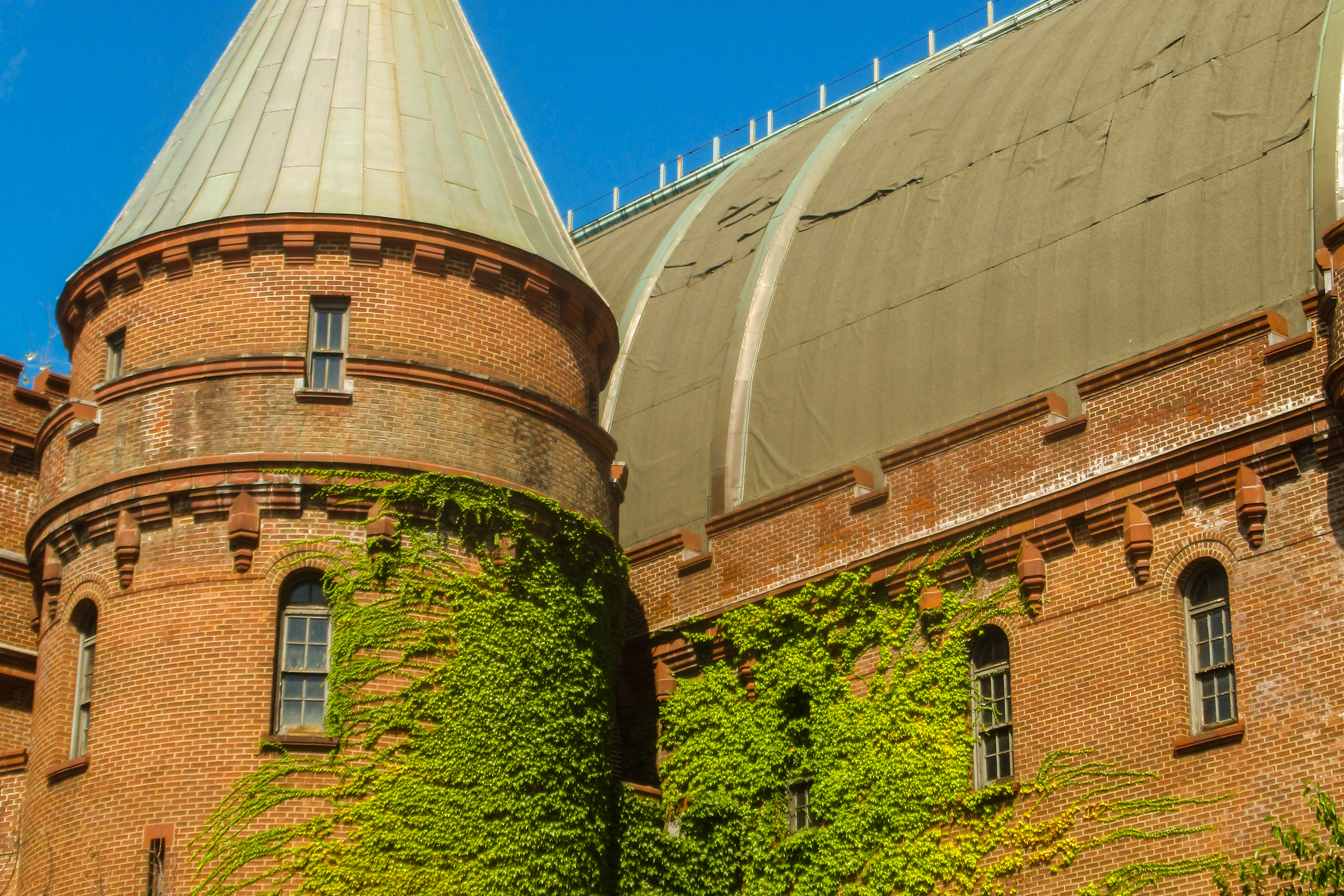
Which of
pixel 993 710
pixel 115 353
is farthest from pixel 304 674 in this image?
pixel 993 710

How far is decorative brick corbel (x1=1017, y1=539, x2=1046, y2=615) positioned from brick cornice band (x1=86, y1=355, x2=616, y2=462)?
6.90m

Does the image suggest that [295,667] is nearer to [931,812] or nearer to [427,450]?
[427,450]

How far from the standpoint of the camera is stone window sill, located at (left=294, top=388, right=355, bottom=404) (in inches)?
1006

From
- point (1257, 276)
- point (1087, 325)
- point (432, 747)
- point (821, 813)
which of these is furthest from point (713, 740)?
point (1257, 276)

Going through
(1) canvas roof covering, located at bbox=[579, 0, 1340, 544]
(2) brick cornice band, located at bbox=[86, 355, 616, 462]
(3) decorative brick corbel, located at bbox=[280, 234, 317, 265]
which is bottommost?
(2) brick cornice band, located at bbox=[86, 355, 616, 462]

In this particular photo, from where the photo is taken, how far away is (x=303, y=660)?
24.5m

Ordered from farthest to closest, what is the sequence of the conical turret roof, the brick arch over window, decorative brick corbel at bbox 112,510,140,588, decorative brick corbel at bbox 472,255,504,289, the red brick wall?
the conical turret roof < decorative brick corbel at bbox 472,255,504,289 < decorative brick corbel at bbox 112,510,140,588 < the brick arch over window < the red brick wall

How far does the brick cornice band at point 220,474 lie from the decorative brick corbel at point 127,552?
1.25ft

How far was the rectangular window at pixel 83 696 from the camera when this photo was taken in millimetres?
25219

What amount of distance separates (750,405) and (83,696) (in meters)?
12.4

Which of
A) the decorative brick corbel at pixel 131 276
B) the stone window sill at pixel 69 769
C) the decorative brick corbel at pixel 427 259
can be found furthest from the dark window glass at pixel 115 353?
the stone window sill at pixel 69 769

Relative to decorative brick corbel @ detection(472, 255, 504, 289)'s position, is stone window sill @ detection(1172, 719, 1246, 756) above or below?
below

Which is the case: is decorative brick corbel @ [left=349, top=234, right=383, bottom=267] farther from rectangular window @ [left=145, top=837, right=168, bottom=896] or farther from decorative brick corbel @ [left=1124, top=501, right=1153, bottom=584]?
decorative brick corbel @ [left=1124, top=501, right=1153, bottom=584]

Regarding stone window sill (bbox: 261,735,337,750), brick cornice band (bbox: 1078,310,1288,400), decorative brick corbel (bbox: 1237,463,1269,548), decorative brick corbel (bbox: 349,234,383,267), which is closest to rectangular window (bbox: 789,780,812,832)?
brick cornice band (bbox: 1078,310,1288,400)
